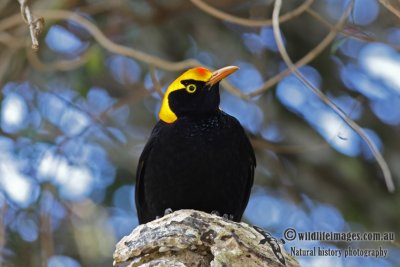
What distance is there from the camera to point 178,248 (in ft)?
12.3

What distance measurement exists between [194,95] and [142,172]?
563mm

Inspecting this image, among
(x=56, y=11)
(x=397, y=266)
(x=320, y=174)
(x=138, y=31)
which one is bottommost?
(x=397, y=266)

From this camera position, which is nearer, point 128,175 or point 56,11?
point 56,11

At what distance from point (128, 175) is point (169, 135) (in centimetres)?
261

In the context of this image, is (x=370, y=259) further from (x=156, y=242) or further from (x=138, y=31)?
(x=156, y=242)

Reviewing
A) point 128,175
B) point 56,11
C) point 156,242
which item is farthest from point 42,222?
point 156,242

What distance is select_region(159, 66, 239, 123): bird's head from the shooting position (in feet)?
17.4

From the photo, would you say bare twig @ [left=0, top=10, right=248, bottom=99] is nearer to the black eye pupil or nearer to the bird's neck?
the black eye pupil

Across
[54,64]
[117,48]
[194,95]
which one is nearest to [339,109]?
[194,95]

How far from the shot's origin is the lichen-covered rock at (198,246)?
147 inches

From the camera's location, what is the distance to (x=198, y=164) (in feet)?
16.2

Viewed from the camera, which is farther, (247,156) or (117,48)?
(117,48)

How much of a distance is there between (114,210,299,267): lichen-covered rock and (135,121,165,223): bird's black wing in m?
1.32

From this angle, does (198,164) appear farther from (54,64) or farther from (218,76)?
(54,64)
